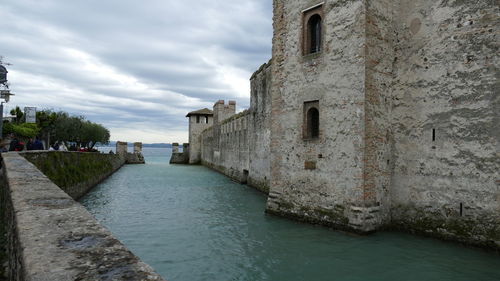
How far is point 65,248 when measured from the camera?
2277 mm

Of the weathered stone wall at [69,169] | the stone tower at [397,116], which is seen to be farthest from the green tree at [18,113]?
the stone tower at [397,116]

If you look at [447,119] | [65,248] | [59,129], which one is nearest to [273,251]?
[447,119]

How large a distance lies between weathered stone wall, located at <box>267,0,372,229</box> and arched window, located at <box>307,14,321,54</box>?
28 centimetres

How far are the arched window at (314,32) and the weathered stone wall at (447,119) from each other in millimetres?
1983

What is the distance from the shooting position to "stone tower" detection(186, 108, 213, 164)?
40250 mm

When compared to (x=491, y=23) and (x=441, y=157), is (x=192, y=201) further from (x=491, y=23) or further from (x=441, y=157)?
(x=491, y=23)

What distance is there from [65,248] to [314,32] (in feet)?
29.1

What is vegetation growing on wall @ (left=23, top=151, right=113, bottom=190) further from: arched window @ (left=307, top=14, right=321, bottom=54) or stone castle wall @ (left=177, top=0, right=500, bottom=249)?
arched window @ (left=307, top=14, right=321, bottom=54)

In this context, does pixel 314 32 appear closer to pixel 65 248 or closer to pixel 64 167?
pixel 65 248

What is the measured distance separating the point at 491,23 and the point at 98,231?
26.4ft

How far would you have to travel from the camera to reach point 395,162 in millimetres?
8656

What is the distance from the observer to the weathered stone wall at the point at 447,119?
696cm

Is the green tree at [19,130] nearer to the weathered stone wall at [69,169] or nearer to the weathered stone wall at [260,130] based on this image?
the weathered stone wall at [69,169]

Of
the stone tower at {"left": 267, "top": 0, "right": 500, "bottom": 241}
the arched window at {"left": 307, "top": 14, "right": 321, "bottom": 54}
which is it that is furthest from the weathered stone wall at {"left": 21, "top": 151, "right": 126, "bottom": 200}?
the arched window at {"left": 307, "top": 14, "right": 321, "bottom": 54}
